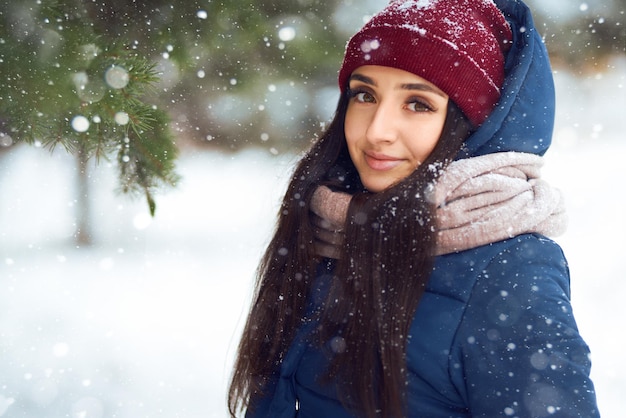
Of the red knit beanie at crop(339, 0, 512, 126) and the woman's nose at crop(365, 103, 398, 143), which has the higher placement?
the red knit beanie at crop(339, 0, 512, 126)

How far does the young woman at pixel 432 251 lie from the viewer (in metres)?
1.30

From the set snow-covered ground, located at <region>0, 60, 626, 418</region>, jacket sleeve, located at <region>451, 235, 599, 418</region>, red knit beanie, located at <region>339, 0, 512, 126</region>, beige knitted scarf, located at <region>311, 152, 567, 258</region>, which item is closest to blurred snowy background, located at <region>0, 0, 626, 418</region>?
snow-covered ground, located at <region>0, 60, 626, 418</region>

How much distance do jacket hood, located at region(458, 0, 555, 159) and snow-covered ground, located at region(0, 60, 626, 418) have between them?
2.51ft

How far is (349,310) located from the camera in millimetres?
1537

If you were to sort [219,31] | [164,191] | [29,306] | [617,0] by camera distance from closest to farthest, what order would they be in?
[164,191], [219,31], [29,306], [617,0]

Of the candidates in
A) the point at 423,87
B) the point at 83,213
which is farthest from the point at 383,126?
the point at 83,213

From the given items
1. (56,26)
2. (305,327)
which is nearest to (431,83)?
(305,327)

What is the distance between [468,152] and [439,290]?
1.32ft

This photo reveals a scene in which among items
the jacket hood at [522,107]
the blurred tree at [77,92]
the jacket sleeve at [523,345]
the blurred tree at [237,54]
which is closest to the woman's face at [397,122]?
the jacket hood at [522,107]

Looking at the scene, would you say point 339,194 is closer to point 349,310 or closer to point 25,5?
point 349,310

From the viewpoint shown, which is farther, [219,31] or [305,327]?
[219,31]

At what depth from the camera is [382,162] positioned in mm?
1645

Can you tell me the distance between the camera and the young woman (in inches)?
51.0

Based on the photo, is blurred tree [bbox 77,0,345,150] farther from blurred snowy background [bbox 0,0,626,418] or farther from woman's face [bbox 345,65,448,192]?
woman's face [bbox 345,65,448,192]
